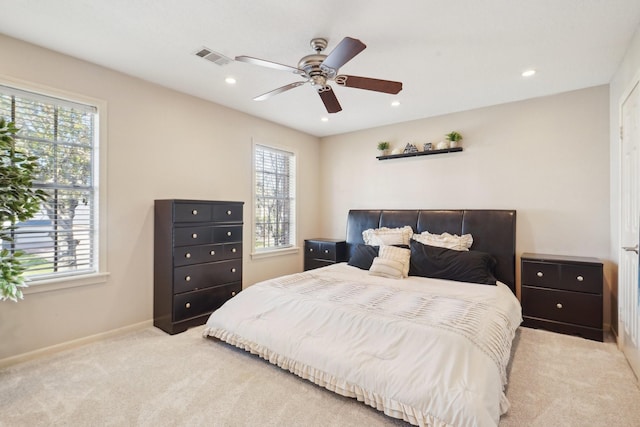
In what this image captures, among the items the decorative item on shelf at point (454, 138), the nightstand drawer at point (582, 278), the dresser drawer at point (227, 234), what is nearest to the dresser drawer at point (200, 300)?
the dresser drawer at point (227, 234)

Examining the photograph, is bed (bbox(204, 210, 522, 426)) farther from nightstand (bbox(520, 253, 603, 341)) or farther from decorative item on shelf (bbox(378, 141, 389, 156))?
decorative item on shelf (bbox(378, 141, 389, 156))

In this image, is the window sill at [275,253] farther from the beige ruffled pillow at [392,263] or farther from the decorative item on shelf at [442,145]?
the decorative item on shelf at [442,145]

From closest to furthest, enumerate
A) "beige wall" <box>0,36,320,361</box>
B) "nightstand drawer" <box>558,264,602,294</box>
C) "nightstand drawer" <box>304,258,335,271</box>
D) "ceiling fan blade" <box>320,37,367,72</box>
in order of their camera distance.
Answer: "ceiling fan blade" <box>320,37,367,72</box> → "beige wall" <box>0,36,320,361</box> → "nightstand drawer" <box>558,264,602,294</box> → "nightstand drawer" <box>304,258,335,271</box>

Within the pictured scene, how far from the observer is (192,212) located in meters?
3.38

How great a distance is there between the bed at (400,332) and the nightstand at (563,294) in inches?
13.6

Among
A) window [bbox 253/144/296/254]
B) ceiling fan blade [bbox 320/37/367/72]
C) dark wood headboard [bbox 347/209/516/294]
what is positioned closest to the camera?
ceiling fan blade [bbox 320/37/367/72]

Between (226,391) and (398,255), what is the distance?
232cm

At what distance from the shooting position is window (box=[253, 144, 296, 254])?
4.75m

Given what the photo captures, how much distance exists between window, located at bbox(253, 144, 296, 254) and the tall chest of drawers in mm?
942

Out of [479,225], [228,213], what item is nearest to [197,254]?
[228,213]

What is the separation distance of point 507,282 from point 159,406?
371 centimetres

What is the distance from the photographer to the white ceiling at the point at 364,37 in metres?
2.16

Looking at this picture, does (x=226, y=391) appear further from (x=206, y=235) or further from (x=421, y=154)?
(x=421, y=154)

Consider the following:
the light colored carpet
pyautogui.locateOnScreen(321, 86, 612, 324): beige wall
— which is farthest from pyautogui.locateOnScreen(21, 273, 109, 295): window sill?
pyautogui.locateOnScreen(321, 86, 612, 324): beige wall
